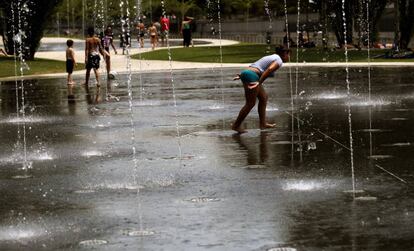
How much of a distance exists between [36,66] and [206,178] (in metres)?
27.0

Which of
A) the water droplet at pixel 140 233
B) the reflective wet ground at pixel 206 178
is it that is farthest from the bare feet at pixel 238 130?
the water droplet at pixel 140 233

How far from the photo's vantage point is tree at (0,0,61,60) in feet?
132

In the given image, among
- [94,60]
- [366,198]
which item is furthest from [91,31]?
[366,198]

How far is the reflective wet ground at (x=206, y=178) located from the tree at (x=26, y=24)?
67.0ft

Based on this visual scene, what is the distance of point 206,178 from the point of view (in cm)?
1084

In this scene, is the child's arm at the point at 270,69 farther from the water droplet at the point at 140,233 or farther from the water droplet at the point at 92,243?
the water droplet at the point at 92,243

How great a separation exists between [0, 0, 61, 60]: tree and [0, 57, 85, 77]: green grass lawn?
67 centimetres

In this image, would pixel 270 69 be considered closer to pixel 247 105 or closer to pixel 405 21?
pixel 247 105

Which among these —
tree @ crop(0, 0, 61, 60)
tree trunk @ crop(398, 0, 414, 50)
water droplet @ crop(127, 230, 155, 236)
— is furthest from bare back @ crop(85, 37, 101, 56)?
water droplet @ crop(127, 230, 155, 236)

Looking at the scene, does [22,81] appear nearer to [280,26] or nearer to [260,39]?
[260,39]

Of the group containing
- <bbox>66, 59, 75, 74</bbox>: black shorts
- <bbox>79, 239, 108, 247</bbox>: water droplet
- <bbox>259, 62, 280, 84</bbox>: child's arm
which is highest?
<bbox>259, 62, 280, 84</bbox>: child's arm

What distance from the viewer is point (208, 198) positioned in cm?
962

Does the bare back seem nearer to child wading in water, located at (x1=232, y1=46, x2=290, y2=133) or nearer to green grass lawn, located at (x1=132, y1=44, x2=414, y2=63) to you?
child wading in water, located at (x1=232, y1=46, x2=290, y2=133)

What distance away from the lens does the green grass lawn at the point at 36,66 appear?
34438 millimetres
